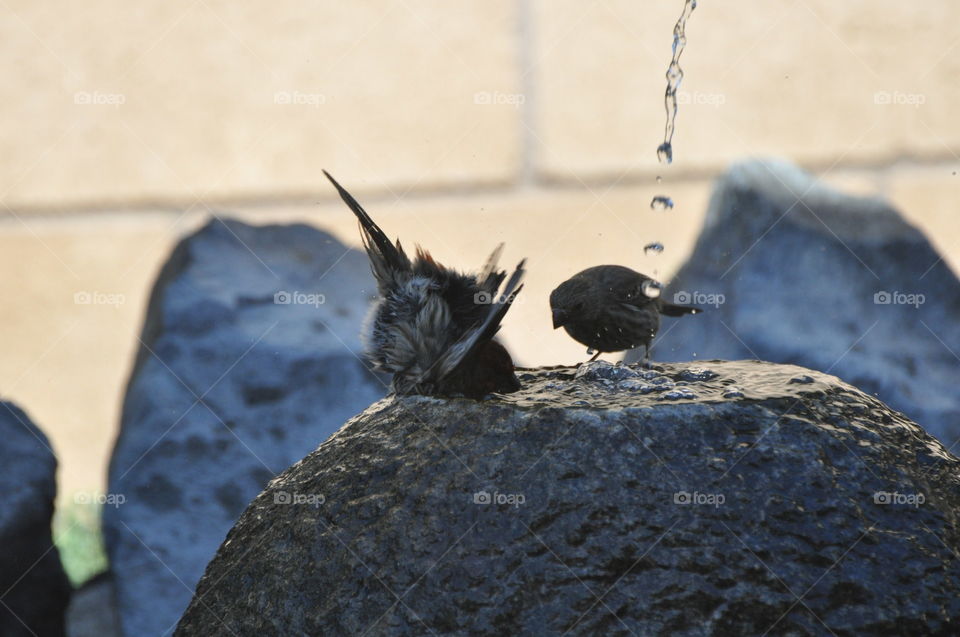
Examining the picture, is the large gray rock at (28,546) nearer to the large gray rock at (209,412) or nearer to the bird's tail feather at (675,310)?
the large gray rock at (209,412)

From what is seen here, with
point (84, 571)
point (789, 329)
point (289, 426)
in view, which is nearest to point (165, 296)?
point (289, 426)

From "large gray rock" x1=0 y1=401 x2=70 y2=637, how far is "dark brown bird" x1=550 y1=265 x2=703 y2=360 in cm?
262

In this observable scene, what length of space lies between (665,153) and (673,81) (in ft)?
1.56

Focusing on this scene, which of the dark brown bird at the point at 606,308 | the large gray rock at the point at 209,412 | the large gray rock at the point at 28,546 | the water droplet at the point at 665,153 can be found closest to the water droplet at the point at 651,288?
the dark brown bird at the point at 606,308

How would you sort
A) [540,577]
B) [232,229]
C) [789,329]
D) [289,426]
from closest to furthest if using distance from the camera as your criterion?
[540,577] < [289,426] < [789,329] < [232,229]

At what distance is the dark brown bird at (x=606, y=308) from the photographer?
10.1 ft

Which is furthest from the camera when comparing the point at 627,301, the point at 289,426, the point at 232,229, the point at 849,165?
the point at 849,165

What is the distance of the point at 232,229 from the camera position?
5.50 m

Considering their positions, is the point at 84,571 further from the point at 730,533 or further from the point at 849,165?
the point at 849,165

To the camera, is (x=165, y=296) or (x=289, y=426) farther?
(x=165, y=296)

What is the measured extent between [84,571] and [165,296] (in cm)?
143

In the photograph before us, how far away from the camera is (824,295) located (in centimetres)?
511

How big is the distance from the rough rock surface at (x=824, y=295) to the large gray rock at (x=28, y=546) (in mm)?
2867

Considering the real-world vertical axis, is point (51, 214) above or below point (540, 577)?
above
